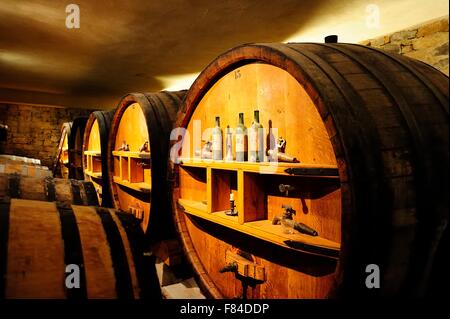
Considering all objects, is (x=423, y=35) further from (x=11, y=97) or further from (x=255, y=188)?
(x=11, y=97)

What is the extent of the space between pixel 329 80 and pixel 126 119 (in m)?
2.99

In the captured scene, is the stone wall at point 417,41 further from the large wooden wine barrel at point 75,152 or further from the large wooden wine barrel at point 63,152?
the large wooden wine barrel at point 63,152

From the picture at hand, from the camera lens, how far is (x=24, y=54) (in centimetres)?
519

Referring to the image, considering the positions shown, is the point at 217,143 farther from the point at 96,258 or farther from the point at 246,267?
the point at 96,258

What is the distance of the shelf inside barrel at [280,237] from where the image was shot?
4.29ft

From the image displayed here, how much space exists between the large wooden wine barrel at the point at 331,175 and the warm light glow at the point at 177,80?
4.70 m

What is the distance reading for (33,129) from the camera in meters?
10.0

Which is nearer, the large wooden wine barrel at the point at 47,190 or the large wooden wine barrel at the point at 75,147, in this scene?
the large wooden wine barrel at the point at 47,190

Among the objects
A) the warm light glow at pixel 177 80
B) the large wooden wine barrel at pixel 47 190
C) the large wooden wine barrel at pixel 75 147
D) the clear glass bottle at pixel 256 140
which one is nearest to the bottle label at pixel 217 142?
the clear glass bottle at pixel 256 140

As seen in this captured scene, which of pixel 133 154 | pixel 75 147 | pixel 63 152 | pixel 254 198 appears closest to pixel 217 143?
pixel 254 198

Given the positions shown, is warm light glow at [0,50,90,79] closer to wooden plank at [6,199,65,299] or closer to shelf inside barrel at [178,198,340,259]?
wooden plank at [6,199,65,299]

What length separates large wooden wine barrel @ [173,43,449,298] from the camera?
1.04 meters

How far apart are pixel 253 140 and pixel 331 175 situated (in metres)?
0.60

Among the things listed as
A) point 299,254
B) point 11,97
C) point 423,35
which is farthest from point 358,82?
point 11,97
